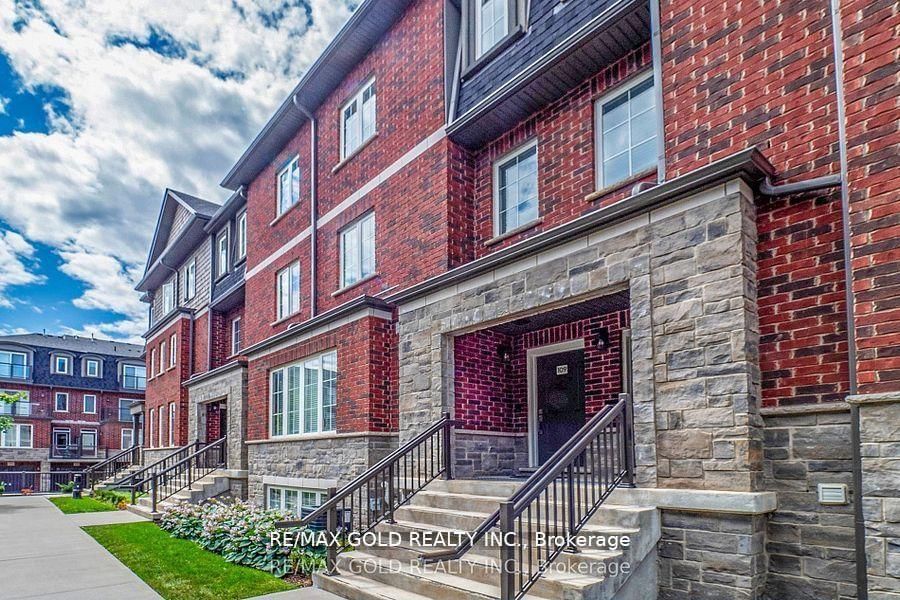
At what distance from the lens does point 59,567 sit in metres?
8.62

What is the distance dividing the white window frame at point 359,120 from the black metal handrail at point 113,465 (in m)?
18.0

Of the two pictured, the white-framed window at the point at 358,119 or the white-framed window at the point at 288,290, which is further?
the white-framed window at the point at 288,290

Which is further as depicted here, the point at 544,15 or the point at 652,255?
the point at 544,15

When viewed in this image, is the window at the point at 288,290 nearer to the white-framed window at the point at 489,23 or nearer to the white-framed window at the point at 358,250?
the white-framed window at the point at 358,250

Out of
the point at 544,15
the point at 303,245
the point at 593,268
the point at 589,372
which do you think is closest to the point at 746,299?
the point at 593,268

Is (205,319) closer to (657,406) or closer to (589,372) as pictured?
(589,372)

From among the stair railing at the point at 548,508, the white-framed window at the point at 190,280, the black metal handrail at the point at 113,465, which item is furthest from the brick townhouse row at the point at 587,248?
the black metal handrail at the point at 113,465

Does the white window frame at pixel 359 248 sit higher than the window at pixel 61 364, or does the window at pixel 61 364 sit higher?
the white window frame at pixel 359 248

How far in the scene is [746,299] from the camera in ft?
17.8

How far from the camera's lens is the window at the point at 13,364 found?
37156 mm

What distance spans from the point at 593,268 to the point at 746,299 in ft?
5.58

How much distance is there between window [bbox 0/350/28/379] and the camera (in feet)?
122

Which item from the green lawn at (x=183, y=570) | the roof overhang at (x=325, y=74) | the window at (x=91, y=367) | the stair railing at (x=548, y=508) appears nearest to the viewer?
the stair railing at (x=548, y=508)

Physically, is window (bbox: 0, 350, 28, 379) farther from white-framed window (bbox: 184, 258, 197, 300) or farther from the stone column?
the stone column
